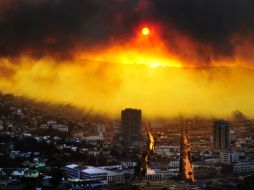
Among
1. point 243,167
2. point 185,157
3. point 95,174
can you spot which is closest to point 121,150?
point 185,157

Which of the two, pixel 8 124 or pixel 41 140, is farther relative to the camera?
pixel 8 124

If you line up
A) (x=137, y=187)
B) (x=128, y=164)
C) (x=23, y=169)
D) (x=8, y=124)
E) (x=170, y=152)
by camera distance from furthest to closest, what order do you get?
(x=8, y=124) < (x=170, y=152) < (x=128, y=164) < (x=23, y=169) < (x=137, y=187)

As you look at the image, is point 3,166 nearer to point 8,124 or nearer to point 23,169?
point 23,169

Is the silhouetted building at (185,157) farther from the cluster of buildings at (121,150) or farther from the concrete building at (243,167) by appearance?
the concrete building at (243,167)

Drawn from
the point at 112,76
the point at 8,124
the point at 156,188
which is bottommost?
the point at 156,188

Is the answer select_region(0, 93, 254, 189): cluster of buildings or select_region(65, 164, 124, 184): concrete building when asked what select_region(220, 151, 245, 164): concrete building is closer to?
select_region(0, 93, 254, 189): cluster of buildings

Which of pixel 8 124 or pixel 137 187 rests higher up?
pixel 8 124

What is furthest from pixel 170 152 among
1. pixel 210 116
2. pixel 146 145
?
pixel 210 116
